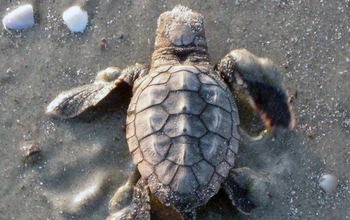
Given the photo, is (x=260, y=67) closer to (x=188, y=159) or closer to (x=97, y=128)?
(x=188, y=159)

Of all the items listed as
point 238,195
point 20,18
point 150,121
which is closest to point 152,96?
point 150,121

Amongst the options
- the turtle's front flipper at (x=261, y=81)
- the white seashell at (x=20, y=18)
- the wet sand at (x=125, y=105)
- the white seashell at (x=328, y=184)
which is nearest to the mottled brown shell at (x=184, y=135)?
the turtle's front flipper at (x=261, y=81)

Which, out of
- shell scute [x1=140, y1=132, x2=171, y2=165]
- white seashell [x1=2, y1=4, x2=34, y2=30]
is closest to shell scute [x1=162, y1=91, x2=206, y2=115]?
shell scute [x1=140, y1=132, x2=171, y2=165]

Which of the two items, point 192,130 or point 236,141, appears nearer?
point 192,130

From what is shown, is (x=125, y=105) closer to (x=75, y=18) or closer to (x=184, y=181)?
(x=75, y=18)

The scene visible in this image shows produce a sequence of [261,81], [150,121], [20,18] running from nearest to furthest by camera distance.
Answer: [150,121]
[261,81]
[20,18]

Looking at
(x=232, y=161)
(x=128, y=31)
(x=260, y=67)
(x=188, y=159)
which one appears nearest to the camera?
(x=188, y=159)

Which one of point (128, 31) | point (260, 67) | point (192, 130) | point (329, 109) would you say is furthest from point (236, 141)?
point (128, 31)
